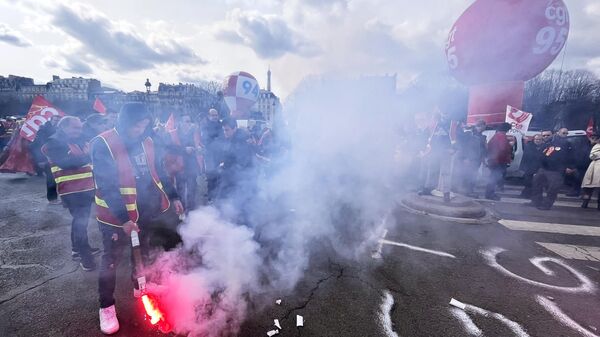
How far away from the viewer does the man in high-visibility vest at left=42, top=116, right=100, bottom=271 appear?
3.34 m

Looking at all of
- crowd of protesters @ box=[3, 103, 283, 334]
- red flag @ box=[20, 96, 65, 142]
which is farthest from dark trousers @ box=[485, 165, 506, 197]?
red flag @ box=[20, 96, 65, 142]

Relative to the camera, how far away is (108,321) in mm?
2355

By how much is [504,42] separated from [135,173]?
7.23 meters

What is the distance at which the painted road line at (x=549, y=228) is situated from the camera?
489 cm

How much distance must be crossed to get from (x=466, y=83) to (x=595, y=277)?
5.06 m

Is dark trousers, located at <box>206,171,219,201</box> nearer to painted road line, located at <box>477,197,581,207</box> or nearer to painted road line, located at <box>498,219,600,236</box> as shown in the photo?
painted road line, located at <box>498,219,600,236</box>

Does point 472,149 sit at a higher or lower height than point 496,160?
higher

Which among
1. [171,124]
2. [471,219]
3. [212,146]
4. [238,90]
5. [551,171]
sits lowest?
[471,219]

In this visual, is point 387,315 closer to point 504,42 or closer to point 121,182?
point 121,182

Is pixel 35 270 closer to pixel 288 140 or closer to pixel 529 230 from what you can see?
pixel 288 140

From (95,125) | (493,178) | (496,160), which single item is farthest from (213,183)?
(493,178)

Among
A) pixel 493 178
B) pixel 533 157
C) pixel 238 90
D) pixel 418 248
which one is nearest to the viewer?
pixel 418 248

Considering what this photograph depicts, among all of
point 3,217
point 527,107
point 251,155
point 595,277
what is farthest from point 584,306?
point 527,107

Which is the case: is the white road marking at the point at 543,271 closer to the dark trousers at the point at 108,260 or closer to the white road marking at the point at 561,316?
the white road marking at the point at 561,316
